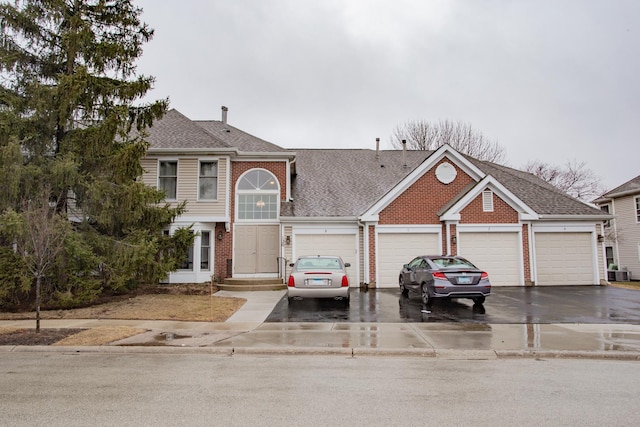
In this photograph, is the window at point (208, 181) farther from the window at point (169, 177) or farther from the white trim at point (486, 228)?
the white trim at point (486, 228)

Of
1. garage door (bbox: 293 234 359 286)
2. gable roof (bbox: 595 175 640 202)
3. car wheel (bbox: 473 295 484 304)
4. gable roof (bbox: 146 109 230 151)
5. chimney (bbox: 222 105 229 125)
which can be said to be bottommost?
car wheel (bbox: 473 295 484 304)

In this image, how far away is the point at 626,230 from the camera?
88.1 feet

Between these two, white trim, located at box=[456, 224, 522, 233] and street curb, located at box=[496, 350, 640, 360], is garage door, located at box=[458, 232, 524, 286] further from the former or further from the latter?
street curb, located at box=[496, 350, 640, 360]

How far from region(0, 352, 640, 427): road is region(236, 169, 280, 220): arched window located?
11.1 meters

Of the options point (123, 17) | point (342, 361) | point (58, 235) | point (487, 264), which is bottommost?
point (342, 361)

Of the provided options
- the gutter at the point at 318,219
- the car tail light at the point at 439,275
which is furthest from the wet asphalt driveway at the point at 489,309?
the gutter at the point at 318,219

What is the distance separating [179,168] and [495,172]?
15.8m

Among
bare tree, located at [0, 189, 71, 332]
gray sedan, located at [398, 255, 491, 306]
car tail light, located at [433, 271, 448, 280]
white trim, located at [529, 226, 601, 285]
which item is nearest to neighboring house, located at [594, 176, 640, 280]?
white trim, located at [529, 226, 601, 285]

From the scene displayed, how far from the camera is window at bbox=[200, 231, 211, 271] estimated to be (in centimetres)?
1722

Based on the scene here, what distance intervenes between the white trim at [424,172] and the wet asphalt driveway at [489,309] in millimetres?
3604

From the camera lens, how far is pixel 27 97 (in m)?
12.0

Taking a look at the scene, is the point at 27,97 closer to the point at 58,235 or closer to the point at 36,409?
the point at 58,235

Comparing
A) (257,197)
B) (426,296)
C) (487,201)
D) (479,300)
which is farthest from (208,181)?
(487,201)

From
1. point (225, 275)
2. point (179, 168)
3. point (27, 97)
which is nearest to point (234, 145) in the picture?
point (179, 168)
